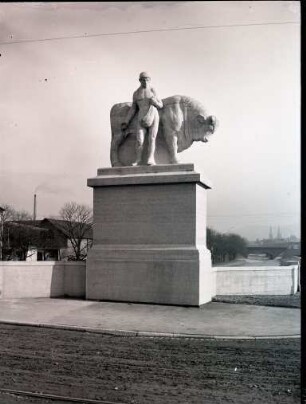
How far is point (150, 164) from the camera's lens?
1236cm

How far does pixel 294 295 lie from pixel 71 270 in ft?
20.3

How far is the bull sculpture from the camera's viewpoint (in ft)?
41.4

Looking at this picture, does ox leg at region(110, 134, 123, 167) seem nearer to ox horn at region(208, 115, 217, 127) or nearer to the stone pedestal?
the stone pedestal

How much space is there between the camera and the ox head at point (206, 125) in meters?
12.6

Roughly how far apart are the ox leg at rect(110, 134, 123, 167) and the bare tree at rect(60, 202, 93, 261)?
137 ft

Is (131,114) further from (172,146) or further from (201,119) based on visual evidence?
(201,119)

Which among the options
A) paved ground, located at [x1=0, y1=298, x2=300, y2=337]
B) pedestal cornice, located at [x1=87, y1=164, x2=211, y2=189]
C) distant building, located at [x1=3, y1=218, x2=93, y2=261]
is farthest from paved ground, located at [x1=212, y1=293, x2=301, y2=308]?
distant building, located at [x1=3, y1=218, x2=93, y2=261]

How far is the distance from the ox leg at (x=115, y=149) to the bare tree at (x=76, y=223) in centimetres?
4190

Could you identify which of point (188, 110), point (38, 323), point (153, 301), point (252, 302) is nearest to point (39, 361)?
point (38, 323)

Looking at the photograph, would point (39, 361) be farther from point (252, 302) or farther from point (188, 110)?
point (188, 110)

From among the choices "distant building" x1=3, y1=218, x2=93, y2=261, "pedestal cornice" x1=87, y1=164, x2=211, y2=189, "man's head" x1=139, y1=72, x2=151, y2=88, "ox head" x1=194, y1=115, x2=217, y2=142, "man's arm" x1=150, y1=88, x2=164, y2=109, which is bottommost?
"distant building" x1=3, y1=218, x2=93, y2=261

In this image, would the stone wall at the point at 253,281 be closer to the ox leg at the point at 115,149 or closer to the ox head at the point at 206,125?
the ox head at the point at 206,125

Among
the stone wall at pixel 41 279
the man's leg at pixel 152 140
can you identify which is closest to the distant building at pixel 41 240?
the stone wall at pixel 41 279

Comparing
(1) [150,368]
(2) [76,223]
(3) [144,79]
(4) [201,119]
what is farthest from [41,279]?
(2) [76,223]
